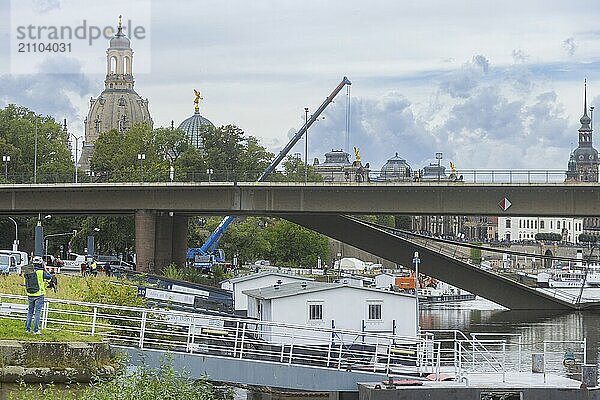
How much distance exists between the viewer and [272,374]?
1433 inches

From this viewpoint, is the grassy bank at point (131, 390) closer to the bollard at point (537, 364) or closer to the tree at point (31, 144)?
the bollard at point (537, 364)

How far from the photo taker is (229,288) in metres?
71.8

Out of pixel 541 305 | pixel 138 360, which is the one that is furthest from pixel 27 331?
pixel 541 305

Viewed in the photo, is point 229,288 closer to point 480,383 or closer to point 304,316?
point 304,316

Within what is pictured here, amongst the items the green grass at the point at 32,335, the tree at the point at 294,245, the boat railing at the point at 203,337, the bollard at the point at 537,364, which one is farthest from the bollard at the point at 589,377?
the tree at the point at 294,245

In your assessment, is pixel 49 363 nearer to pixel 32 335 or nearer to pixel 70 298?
pixel 32 335

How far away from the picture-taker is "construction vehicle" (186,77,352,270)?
365 ft

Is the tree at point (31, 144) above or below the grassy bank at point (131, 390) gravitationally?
above

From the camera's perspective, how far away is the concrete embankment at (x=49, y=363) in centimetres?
2545

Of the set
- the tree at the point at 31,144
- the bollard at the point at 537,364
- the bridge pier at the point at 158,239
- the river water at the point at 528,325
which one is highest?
the tree at the point at 31,144

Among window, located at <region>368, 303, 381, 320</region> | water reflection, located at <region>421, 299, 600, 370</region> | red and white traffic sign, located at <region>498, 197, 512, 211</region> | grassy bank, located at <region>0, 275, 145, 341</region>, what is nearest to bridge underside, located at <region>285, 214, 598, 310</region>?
water reflection, located at <region>421, 299, 600, 370</region>

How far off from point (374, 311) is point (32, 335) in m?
25.4

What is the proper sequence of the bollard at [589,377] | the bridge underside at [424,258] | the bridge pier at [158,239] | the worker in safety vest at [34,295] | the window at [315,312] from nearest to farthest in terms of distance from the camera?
the worker in safety vest at [34,295]
the bollard at [589,377]
the window at [315,312]
the bridge pier at [158,239]
the bridge underside at [424,258]

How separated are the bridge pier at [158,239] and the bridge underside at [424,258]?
10287 millimetres
